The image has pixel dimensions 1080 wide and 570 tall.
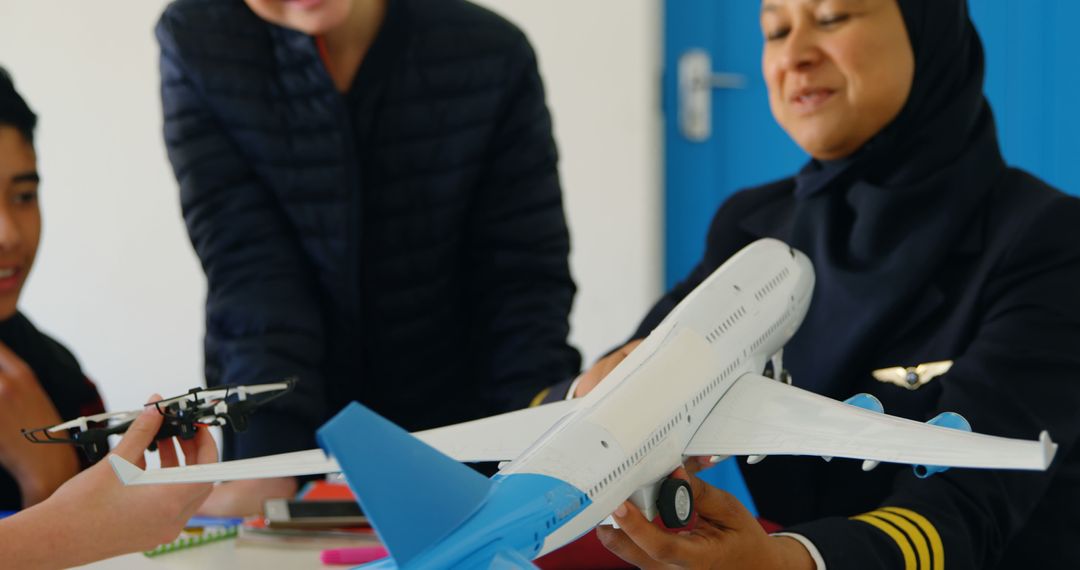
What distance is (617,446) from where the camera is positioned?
2.62ft

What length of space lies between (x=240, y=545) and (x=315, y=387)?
268 millimetres

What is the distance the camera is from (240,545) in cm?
118

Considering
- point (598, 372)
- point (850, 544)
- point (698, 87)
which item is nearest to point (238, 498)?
point (598, 372)

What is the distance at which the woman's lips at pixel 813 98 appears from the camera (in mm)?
1260

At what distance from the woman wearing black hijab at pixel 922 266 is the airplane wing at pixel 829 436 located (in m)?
0.21

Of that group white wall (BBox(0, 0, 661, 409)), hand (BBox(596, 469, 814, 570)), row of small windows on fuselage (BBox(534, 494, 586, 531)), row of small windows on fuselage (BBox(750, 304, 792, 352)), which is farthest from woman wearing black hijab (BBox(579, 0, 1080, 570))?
white wall (BBox(0, 0, 661, 409))

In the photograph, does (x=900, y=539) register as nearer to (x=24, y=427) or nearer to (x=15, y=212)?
(x=24, y=427)

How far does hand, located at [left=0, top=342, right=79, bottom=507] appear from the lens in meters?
1.10

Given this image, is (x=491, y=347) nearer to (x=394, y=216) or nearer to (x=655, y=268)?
(x=394, y=216)

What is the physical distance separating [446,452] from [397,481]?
243mm

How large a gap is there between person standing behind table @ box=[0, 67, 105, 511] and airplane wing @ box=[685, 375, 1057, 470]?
0.64 metres

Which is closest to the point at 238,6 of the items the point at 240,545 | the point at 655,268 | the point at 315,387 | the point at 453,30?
the point at 453,30

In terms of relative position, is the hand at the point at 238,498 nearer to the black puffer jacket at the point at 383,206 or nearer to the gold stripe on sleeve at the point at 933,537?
the black puffer jacket at the point at 383,206

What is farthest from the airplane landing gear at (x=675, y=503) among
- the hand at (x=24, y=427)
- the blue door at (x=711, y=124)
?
the blue door at (x=711, y=124)
